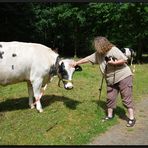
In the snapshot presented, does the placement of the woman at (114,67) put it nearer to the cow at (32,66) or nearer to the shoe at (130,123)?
the shoe at (130,123)

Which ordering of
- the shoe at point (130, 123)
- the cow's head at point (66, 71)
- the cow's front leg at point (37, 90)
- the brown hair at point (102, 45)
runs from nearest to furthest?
the brown hair at point (102, 45), the shoe at point (130, 123), the cow's head at point (66, 71), the cow's front leg at point (37, 90)

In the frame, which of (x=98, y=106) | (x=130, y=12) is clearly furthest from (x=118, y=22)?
(x=98, y=106)

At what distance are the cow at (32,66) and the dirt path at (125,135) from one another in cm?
175

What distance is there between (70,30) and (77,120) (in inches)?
1524

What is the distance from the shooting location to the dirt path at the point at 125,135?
355 inches

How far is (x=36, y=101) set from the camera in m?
11.3

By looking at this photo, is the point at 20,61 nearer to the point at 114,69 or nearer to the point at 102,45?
the point at 102,45

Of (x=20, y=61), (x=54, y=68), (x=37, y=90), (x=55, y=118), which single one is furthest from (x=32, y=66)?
(x=55, y=118)

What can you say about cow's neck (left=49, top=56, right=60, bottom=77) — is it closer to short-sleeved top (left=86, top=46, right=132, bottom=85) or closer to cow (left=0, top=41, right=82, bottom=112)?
cow (left=0, top=41, right=82, bottom=112)

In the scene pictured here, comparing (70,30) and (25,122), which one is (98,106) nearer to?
(25,122)

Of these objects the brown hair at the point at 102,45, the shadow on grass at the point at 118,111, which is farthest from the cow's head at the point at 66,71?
the shadow on grass at the point at 118,111

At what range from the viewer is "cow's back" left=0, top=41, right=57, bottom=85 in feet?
34.8

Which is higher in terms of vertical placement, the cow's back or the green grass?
the cow's back

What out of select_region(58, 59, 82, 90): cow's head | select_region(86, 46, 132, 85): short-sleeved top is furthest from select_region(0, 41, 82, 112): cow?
select_region(86, 46, 132, 85): short-sleeved top
